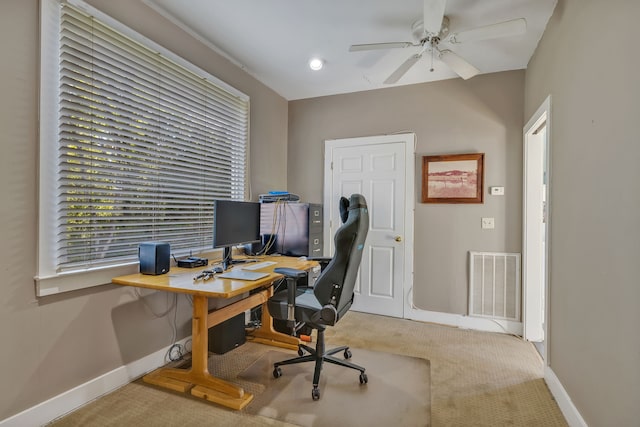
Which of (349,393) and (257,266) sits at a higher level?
(257,266)

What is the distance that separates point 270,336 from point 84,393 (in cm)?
134

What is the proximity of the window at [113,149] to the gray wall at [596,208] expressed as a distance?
2.69 meters

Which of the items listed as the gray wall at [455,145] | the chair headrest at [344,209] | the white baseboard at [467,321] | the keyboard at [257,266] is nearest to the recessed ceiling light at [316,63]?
the gray wall at [455,145]

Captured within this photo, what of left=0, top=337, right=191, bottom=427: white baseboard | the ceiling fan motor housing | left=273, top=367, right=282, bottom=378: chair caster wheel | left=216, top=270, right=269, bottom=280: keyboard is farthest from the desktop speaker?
the ceiling fan motor housing

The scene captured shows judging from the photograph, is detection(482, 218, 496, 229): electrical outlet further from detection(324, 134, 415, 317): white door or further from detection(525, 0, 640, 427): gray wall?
detection(525, 0, 640, 427): gray wall

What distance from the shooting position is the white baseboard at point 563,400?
1621 millimetres

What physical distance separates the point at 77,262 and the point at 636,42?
2.97 metres

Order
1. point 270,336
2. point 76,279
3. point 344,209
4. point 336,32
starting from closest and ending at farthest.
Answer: point 76,279, point 344,209, point 336,32, point 270,336

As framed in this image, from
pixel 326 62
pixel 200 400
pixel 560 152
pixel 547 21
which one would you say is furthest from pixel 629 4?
pixel 200 400

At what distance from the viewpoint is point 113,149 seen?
1.95 m

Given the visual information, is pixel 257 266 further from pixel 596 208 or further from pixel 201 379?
pixel 596 208

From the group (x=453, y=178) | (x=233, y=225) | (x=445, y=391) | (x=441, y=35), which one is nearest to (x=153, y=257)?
(x=233, y=225)

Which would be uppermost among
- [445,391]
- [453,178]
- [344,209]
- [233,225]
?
[453,178]

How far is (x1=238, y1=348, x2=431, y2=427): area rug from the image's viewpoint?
1.73 m
